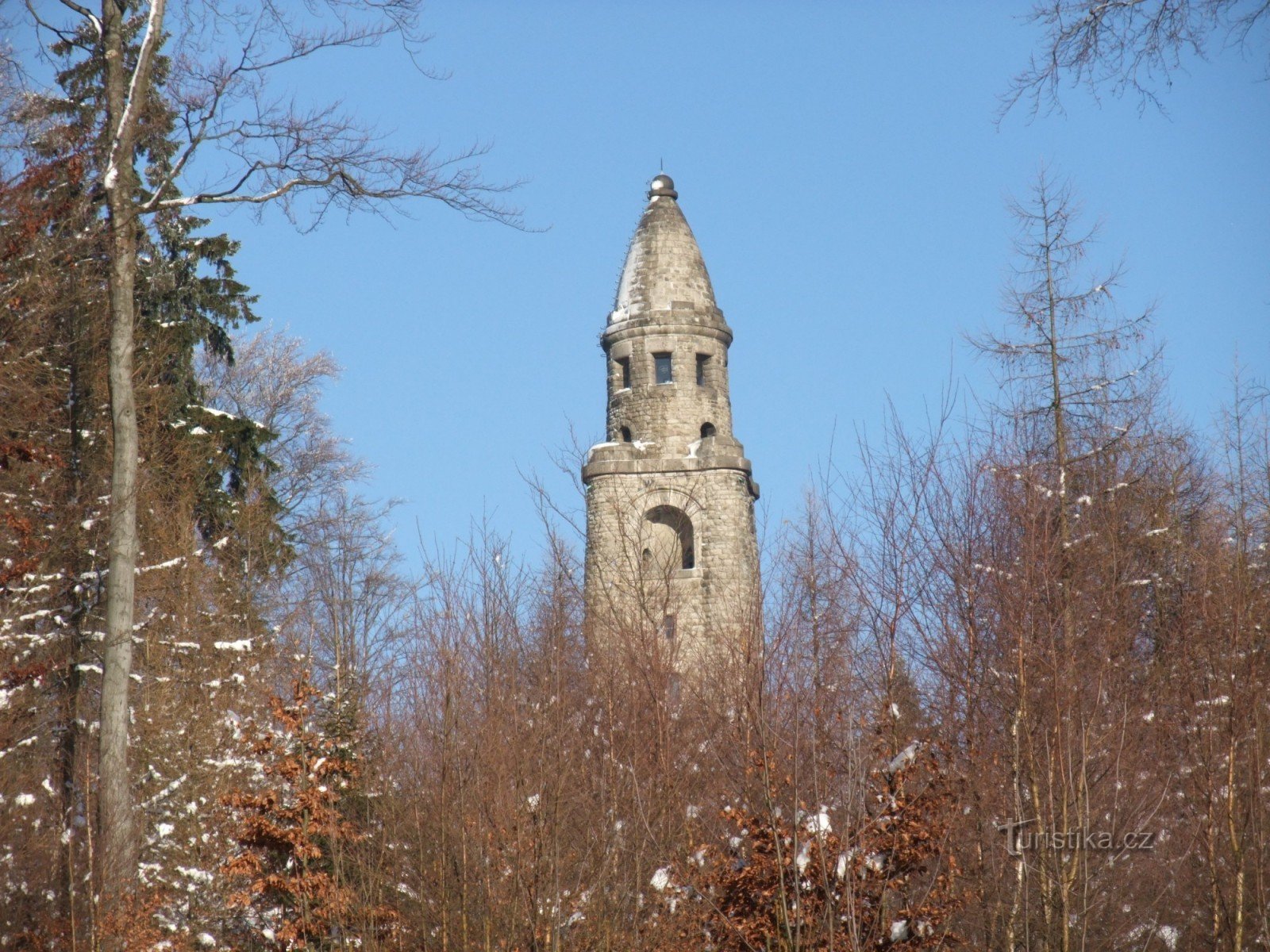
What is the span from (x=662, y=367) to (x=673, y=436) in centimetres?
167

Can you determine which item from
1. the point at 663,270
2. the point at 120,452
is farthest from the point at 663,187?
the point at 120,452

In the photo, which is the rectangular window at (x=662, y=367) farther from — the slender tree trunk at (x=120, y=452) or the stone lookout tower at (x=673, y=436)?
the slender tree trunk at (x=120, y=452)

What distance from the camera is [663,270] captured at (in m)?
31.4

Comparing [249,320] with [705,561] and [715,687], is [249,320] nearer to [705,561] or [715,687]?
[705,561]

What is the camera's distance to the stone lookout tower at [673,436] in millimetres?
29391

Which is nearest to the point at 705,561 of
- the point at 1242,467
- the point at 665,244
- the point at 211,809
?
the point at 665,244

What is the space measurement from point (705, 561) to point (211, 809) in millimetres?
14691

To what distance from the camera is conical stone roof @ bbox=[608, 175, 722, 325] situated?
31188 mm

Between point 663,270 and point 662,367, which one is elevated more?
point 663,270

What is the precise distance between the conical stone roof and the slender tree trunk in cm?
1926

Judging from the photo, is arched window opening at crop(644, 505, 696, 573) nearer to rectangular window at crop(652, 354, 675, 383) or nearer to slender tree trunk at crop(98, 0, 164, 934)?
→ rectangular window at crop(652, 354, 675, 383)

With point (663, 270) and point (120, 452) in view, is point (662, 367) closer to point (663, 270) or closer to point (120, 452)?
point (663, 270)

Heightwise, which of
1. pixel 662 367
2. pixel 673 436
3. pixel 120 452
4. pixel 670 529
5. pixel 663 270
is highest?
pixel 663 270

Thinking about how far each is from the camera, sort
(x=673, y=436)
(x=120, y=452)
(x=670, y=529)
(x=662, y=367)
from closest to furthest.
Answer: (x=120, y=452) < (x=673, y=436) < (x=670, y=529) < (x=662, y=367)
